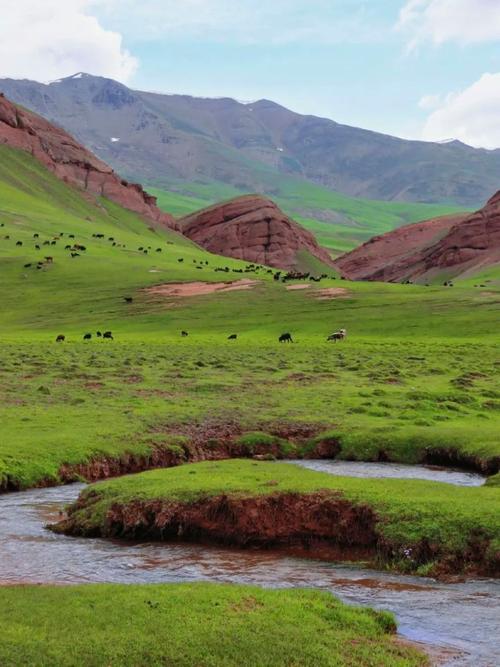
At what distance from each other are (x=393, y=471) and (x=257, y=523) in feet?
37.9

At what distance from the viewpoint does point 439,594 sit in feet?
59.7

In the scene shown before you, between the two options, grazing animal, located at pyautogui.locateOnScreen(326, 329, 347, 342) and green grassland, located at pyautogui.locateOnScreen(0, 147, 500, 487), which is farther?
grazing animal, located at pyautogui.locateOnScreen(326, 329, 347, 342)

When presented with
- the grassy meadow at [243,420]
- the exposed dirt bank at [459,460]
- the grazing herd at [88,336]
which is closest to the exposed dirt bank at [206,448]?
the grassy meadow at [243,420]

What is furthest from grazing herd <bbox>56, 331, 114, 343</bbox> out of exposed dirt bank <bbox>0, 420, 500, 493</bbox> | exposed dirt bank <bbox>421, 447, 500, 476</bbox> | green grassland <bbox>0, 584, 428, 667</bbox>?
green grassland <bbox>0, 584, 428, 667</bbox>

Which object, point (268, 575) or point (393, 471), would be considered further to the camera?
point (393, 471)

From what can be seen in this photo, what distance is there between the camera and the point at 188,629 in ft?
46.8

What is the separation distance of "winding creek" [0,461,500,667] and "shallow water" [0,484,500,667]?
0.02 m

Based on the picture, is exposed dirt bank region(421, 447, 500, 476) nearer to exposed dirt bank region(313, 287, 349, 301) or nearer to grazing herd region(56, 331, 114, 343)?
grazing herd region(56, 331, 114, 343)

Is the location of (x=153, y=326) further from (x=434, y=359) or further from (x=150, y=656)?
(x=150, y=656)

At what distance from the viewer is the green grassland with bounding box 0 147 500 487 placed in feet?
119

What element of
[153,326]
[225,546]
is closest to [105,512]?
[225,546]

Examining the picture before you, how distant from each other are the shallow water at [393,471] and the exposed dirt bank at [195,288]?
283 ft

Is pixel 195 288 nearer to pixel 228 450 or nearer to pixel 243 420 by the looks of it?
pixel 243 420

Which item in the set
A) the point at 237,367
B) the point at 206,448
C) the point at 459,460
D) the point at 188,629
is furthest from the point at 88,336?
the point at 188,629
